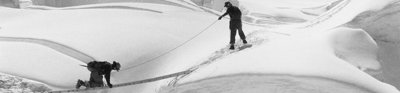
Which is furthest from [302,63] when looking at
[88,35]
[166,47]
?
[88,35]

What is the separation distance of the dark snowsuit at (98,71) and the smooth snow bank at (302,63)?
5.18ft

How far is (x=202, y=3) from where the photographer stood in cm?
3372

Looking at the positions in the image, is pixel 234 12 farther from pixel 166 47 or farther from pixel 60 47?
pixel 60 47

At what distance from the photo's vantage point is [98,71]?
11.5m

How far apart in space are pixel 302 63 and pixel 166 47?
7854 mm

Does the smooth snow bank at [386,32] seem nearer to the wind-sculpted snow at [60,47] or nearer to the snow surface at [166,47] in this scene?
the snow surface at [166,47]

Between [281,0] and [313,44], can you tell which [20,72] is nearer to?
[313,44]

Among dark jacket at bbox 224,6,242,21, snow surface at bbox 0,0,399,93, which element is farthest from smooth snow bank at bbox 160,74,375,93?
dark jacket at bbox 224,6,242,21

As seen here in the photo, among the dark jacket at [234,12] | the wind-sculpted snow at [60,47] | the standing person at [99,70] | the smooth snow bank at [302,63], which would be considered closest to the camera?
the smooth snow bank at [302,63]

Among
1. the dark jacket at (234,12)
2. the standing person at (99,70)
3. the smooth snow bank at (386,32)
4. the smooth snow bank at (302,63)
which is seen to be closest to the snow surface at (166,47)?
the smooth snow bank at (302,63)

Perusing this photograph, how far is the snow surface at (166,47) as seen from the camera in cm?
1088

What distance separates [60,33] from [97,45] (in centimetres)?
187

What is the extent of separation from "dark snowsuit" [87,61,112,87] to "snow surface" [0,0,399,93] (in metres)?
1.54

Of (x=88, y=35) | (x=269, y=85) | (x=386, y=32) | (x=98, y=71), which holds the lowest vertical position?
(x=269, y=85)
